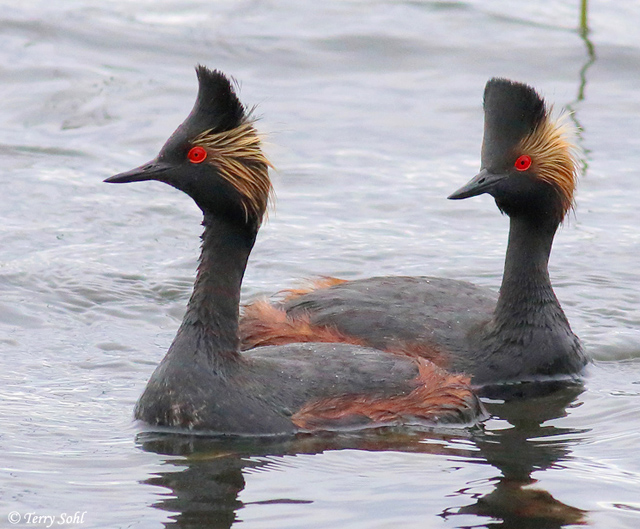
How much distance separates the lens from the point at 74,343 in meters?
11.1

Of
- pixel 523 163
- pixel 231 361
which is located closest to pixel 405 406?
pixel 231 361

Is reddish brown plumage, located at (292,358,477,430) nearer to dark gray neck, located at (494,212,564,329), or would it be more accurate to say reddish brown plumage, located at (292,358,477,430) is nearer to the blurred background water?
the blurred background water

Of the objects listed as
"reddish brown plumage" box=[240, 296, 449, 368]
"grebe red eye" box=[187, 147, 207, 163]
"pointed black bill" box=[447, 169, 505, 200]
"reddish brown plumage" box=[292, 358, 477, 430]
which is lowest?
"reddish brown plumage" box=[292, 358, 477, 430]

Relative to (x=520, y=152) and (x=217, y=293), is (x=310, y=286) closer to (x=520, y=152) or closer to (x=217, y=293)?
(x=520, y=152)

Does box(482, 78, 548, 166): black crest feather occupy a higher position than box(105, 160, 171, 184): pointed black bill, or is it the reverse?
box(482, 78, 548, 166): black crest feather

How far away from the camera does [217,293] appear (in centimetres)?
916

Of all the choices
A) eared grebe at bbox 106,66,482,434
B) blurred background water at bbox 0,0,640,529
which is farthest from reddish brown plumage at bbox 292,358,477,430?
blurred background water at bbox 0,0,640,529

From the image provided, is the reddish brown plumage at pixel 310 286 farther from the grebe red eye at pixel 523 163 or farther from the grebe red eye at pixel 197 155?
the grebe red eye at pixel 197 155

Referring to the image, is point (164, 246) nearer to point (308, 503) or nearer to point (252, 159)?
point (252, 159)

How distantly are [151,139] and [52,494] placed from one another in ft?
31.1

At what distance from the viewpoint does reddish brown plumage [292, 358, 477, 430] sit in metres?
8.91

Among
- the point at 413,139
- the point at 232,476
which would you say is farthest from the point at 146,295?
the point at 413,139

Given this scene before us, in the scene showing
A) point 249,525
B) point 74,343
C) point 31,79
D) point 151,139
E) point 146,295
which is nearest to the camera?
point 249,525

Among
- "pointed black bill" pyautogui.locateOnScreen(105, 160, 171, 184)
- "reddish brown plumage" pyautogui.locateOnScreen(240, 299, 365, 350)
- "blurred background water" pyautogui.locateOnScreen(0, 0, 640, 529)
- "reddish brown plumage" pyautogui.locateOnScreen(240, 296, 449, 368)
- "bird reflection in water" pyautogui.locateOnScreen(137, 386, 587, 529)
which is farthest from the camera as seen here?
"reddish brown plumage" pyautogui.locateOnScreen(240, 299, 365, 350)
